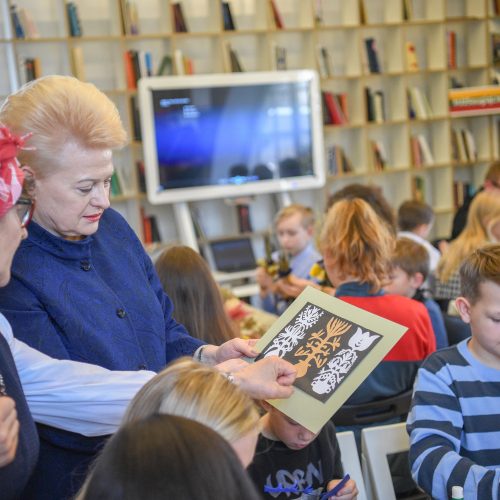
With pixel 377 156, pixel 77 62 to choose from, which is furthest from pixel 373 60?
pixel 77 62

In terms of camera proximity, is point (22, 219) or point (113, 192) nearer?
point (22, 219)

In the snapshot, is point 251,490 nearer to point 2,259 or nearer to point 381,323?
point 2,259

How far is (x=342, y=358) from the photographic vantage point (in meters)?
1.64

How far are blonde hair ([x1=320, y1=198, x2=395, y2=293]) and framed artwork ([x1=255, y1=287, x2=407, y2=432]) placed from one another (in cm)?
110

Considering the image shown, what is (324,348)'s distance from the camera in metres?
1.68

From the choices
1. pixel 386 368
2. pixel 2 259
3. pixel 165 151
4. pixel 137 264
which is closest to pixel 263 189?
pixel 165 151

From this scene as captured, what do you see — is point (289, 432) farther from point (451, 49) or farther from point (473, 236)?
point (451, 49)

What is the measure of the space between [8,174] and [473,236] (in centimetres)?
325

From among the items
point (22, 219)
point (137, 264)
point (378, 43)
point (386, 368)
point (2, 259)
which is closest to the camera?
point (2, 259)

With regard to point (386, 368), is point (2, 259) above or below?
above

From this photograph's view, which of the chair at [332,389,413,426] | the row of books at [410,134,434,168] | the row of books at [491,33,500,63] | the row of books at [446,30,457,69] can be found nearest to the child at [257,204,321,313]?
the chair at [332,389,413,426]

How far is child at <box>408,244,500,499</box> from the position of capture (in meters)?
1.86

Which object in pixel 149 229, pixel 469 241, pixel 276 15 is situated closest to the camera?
pixel 469 241

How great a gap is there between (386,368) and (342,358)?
1140mm
